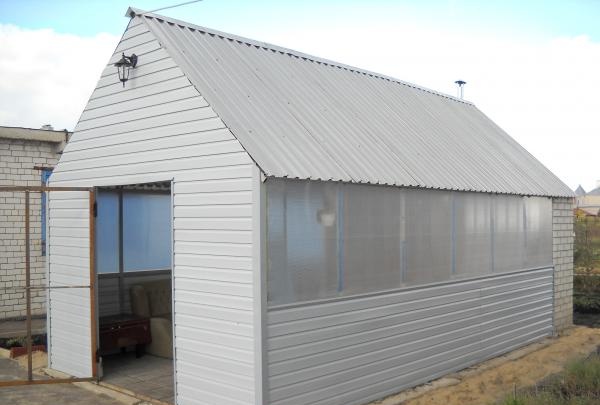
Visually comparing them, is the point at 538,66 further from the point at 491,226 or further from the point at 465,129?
the point at 491,226

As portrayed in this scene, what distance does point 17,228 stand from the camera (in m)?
12.2

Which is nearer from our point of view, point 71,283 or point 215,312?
point 215,312

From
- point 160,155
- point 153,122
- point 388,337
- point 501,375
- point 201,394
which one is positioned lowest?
point 501,375

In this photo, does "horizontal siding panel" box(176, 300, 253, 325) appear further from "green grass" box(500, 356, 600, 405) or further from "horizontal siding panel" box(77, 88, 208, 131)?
"green grass" box(500, 356, 600, 405)

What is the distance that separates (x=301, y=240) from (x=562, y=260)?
286 inches

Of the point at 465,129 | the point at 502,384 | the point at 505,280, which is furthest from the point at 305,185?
→ the point at 465,129

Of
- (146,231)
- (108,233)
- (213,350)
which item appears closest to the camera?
(213,350)

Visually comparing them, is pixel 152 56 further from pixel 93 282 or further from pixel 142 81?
pixel 93 282

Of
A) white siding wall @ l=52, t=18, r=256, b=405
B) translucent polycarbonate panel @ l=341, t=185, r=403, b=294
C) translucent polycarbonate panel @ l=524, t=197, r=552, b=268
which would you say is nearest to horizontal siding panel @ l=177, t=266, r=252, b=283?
white siding wall @ l=52, t=18, r=256, b=405

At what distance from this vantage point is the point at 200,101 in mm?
6430

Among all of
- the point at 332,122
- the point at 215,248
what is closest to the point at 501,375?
the point at 332,122

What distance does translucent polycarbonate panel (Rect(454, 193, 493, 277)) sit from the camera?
28.4 feet

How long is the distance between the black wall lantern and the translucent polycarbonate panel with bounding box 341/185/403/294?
288 centimetres

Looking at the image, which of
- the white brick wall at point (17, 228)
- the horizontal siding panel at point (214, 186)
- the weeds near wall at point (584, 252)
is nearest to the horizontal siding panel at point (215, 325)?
the horizontal siding panel at point (214, 186)
